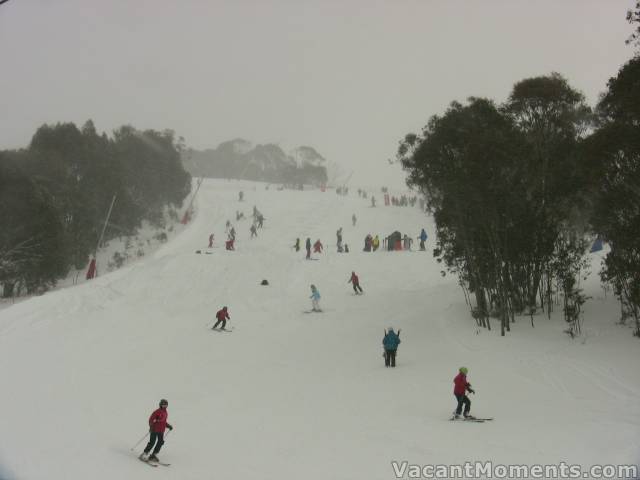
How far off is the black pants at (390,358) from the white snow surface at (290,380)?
0.42 metres

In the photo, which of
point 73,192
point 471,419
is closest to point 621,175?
point 471,419

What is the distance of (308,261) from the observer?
3516 cm

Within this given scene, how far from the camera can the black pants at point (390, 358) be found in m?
17.4

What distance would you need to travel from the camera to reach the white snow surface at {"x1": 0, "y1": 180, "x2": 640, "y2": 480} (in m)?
9.99

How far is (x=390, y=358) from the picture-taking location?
17734mm

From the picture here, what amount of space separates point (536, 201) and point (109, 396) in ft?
58.4

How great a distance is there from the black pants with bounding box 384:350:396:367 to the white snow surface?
0.42 m

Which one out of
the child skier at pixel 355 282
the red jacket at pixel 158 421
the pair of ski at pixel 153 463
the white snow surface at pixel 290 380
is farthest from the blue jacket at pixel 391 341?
the child skier at pixel 355 282

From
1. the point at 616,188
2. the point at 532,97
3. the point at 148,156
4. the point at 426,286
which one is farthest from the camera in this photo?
the point at 148,156

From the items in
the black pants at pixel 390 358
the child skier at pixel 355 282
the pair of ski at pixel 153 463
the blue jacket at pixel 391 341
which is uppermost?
the child skier at pixel 355 282

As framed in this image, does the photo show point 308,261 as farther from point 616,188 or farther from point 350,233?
point 616,188

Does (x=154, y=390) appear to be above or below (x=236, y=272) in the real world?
below

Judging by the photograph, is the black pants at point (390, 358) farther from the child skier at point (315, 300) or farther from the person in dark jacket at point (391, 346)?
the child skier at point (315, 300)

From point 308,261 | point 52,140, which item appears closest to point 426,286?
point 308,261
